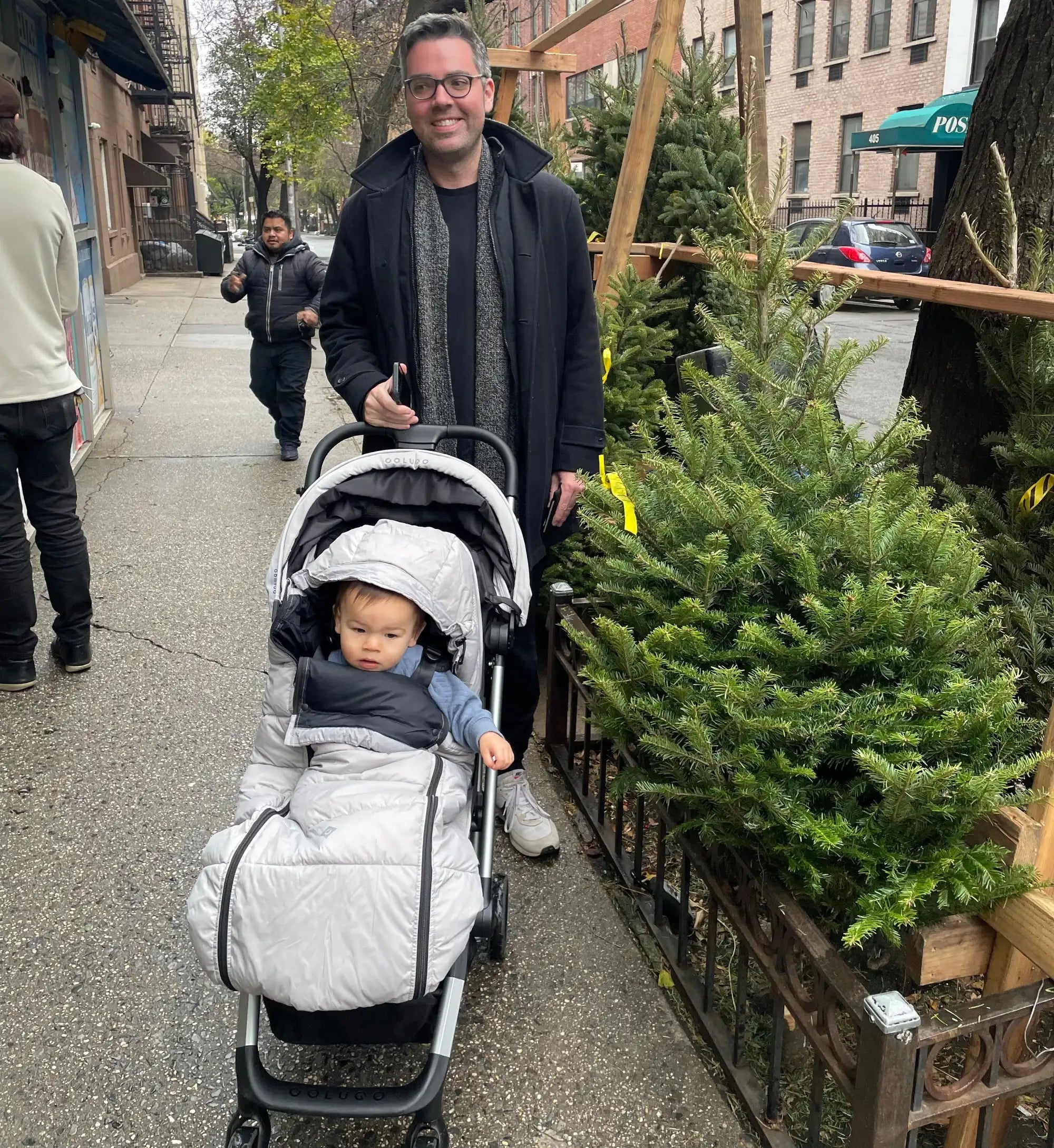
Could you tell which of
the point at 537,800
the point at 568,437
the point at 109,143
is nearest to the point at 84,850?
the point at 537,800

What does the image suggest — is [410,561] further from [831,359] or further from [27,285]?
[27,285]

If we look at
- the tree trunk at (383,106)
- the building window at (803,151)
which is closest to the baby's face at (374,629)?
the tree trunk at (383,106)

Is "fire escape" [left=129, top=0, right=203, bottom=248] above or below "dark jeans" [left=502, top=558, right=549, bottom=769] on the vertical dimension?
above

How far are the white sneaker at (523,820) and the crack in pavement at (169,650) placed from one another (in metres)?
1.50

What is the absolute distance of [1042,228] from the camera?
10.6 ft

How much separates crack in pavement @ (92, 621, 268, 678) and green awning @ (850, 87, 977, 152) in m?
23.4

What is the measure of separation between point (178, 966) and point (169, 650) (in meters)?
2.15

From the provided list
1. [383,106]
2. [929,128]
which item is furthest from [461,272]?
[929,128]

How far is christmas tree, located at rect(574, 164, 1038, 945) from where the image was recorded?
1.96 metres

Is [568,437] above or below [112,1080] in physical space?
above

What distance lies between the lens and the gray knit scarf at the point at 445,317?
9.41 ft

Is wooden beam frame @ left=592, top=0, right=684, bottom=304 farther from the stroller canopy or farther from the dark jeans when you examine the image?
the stroller canopy

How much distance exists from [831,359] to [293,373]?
19.2 ft

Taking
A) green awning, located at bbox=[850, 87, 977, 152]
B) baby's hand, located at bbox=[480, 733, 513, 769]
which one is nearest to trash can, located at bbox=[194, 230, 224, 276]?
green awning, located at bbox=[850, 87, 977, 152]
